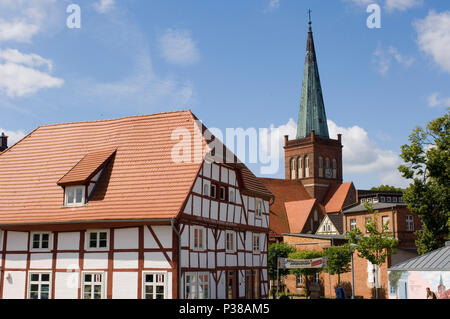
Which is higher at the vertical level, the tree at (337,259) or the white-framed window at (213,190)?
the white-framed window at (213,190)

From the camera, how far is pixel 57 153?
100 feet

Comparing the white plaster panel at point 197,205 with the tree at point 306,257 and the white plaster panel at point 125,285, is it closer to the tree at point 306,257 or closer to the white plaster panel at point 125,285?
the white plaster panel at point 125,285

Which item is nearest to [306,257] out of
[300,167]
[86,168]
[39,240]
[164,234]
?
[86,168]

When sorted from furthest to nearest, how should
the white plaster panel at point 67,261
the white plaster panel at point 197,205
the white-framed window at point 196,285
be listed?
1. the white plaster panel at point 197,205
2. the white plaster panel at point 67,261
3. the white-framed window at point 196,285

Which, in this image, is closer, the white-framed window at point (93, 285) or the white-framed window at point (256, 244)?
the white-framed window at point (93, 285)

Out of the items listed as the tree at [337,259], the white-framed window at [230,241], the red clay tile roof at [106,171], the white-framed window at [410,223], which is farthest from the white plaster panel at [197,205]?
the white-framed window at [410,223]

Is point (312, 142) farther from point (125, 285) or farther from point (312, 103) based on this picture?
point (125, 285)

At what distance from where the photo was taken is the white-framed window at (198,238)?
26.0 meters

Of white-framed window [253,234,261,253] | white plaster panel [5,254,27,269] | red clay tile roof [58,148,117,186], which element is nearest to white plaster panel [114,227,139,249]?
red clay tile roof [58,148,117,186]

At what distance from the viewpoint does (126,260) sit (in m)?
24.5

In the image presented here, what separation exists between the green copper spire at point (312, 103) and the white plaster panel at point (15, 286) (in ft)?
226

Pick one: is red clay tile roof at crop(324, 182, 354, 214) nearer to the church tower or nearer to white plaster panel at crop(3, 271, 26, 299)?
the church tower

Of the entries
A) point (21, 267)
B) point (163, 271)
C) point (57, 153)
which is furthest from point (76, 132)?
point (163, 271)
